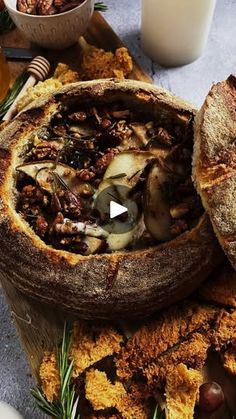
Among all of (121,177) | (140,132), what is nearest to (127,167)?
(121,177)

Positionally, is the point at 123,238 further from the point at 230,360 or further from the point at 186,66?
the point at 186,66

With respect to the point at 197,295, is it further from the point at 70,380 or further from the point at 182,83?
the point at 182,83

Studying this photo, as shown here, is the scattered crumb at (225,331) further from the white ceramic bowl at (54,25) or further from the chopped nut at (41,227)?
the white ceramic bowl at (54,25)

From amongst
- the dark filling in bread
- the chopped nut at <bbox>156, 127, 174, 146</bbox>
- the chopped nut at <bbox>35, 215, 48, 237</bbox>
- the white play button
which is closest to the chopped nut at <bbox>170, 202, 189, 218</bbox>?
the dark filling in bread

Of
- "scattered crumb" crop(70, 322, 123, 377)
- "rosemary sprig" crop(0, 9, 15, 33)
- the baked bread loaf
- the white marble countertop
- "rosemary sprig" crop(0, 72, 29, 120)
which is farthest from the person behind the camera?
"rosemary sprig" crop(0, 9, 15, 33)

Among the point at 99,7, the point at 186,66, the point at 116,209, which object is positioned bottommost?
the point at 186,66

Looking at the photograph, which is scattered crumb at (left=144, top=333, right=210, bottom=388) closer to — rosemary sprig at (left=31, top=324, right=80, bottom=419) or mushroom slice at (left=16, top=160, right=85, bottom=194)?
rosemary sprig at (left=31, top=324, right=80, bottom=419)
